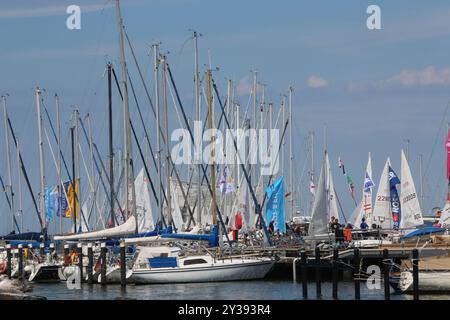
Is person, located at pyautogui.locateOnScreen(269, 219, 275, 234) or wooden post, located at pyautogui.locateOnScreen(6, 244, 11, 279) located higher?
person, located at pyautogui.locateOnScreen(269, 219, 275, 234)

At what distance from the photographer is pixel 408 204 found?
2717 inches

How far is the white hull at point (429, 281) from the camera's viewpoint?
46.8 meters

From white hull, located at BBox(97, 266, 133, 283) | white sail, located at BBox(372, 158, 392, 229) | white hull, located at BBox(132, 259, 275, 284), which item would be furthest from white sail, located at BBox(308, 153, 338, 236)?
white hull, located at BBox(97, 266, 133, 283)

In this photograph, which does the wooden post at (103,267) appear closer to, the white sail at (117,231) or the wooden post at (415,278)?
the white sail at (117,231)

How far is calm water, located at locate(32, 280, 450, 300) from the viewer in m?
49.9

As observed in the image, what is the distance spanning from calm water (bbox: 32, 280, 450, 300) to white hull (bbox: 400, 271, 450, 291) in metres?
0.37

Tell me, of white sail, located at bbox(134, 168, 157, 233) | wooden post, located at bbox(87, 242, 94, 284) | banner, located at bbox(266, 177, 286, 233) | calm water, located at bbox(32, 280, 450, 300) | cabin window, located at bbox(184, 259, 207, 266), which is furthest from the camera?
white sail, located at bbox(134, 168, 157, 233)

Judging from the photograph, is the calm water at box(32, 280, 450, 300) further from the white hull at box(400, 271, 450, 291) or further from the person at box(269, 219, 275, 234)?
the person at box(269, 219, 275, 234)

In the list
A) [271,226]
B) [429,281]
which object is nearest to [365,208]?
[271,226]

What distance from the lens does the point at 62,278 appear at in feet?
204

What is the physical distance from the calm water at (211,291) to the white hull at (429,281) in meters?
0.37
